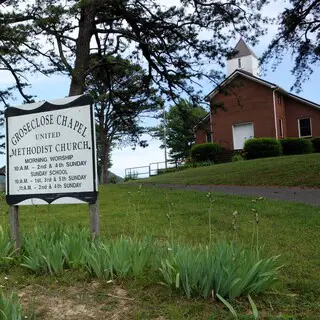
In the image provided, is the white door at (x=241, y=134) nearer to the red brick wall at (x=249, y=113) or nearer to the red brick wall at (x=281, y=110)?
the red brick wall at (x=249, y=113)

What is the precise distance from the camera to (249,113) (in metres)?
39.2

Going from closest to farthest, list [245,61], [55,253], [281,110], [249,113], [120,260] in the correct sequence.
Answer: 1. [120,260]
2. [55,253]
3. [249,113]
4. [281,110]
5. [245,61]

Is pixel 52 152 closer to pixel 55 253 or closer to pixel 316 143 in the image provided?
pixel 55 253

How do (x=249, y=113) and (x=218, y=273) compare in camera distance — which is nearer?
(x=218, y=273)

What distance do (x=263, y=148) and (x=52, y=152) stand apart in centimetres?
2882

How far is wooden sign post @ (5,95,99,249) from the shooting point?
479 cm

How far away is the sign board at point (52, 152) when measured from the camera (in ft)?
15.7

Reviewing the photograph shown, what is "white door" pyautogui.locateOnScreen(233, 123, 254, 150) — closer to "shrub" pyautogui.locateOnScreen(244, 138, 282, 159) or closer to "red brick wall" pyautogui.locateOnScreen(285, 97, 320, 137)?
"red brick wall" pyautogui.locateOnScreen(285, 97, 320, 137)

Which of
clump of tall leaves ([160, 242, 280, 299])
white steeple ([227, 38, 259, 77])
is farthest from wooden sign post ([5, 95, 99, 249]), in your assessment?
white steeple ([227, 38, 259, 77])

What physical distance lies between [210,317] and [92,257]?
4.13 ft

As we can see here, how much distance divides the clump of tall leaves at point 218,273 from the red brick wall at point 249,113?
3449 centimetres

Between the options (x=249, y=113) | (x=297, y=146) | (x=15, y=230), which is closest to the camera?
(x=15, y=230)

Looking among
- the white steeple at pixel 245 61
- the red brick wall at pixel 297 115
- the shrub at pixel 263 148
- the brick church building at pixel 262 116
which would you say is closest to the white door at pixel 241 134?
the brick church building at pixel 262 116

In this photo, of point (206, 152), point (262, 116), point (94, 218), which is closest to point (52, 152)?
point (94, 218)
